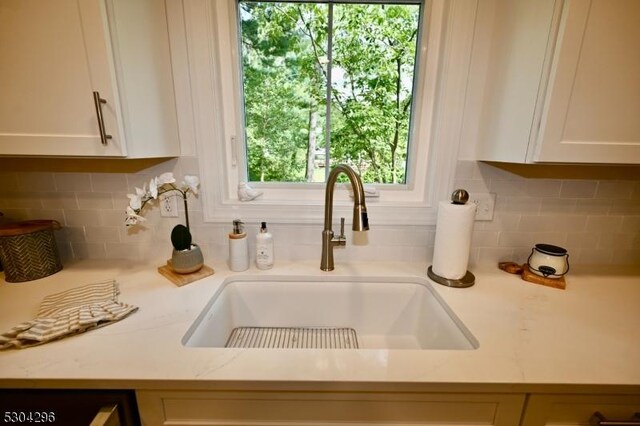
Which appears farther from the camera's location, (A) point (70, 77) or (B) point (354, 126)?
(B) point (354, 126)

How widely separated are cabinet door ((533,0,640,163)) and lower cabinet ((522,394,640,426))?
0.60m

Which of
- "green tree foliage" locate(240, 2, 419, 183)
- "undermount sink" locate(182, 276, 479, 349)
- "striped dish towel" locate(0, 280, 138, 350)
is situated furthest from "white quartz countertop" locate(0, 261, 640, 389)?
"green tree foliage" locate(240, 2, 419, 183)

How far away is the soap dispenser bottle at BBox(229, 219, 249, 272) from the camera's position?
3.38 ft

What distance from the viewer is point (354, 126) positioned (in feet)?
4.38

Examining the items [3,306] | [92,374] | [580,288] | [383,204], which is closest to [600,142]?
[580,288]

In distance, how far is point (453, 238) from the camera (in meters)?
0.94

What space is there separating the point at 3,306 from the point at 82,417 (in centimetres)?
51

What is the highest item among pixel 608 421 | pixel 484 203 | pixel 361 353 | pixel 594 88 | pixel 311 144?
pixel 594 88

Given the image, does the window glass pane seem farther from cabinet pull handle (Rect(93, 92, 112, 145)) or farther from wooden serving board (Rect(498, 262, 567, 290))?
cabinet pull handle (Rect(93, 92, 112, 145))

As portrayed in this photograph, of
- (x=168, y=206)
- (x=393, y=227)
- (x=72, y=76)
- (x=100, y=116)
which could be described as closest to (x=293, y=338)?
(x=393, y=227)

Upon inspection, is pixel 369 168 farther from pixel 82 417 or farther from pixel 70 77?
pixel 82 417

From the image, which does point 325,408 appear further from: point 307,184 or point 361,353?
point 307,184

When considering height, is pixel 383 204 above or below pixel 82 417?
above

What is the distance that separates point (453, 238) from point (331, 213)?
427mm
